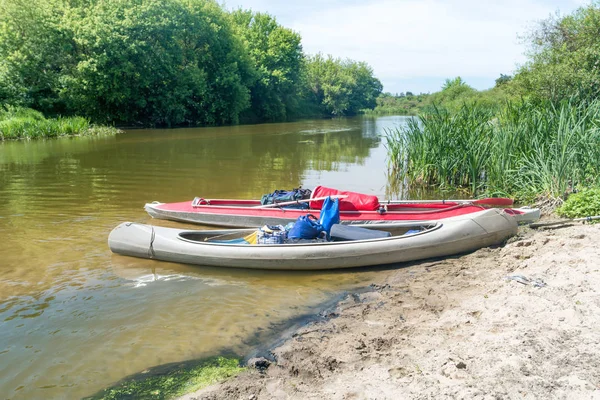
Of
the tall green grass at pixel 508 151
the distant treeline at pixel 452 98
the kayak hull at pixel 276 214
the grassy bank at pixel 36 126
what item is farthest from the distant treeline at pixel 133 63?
the tall green grass at pixel 508 151

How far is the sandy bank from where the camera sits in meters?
2.64

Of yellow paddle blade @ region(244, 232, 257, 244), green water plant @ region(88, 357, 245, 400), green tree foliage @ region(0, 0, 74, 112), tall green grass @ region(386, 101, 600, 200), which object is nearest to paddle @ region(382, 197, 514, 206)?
tall green grass @ region(386, 101, 600, 200)

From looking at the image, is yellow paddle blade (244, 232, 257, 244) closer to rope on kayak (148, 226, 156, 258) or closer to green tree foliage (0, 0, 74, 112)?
rope on kayak (148, 226, 156, 258)

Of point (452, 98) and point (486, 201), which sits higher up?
point (452, 98)

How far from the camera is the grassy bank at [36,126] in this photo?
1973cm

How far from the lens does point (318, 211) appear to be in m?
6.79

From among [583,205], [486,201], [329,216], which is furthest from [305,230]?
[583,205]

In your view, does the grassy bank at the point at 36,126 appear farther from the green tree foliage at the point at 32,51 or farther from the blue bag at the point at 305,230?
the blue bag at the point at 305,230

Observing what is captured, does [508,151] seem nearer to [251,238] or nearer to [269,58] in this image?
[251,238]

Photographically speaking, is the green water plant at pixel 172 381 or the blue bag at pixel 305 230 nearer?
the green water plant at pixel 172 381

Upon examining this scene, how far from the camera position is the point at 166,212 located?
760 centimetres

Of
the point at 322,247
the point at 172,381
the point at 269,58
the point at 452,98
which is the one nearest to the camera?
the point at 172,381

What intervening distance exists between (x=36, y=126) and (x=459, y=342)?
21.9 metres

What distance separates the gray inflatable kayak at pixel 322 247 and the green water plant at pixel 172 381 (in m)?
1.95
